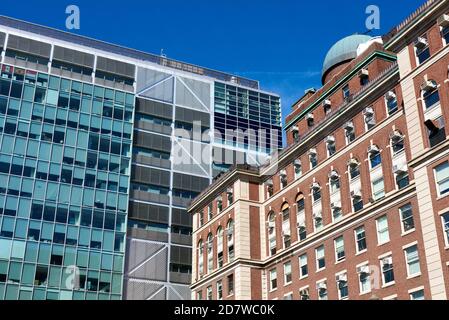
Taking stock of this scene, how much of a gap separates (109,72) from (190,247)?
1175 inches

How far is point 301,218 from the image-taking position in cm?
5547

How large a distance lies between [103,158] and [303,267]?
138 ft

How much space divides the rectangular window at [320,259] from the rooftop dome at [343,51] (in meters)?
22.7

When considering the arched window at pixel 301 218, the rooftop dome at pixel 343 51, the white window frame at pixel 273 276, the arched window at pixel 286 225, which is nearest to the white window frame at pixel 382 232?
the arched window at pixel 301 218

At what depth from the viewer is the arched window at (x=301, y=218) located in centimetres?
5484

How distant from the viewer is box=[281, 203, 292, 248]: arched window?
187ft

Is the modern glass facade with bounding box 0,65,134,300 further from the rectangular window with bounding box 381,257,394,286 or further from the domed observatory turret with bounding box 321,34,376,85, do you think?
the rectangular window with bounding box 381,257,394,286

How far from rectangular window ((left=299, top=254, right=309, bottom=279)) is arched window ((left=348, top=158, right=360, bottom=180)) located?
8758mm

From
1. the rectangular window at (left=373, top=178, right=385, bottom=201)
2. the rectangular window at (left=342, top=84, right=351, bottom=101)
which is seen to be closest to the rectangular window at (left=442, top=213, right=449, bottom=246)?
the rectangular window at (left=373, top=178, right=385, bottom=201)

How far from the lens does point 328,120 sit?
2112 inches

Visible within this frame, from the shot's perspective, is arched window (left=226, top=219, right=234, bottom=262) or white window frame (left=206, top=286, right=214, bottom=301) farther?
white window frame (left=206, top=286, right=214, bottom=301)

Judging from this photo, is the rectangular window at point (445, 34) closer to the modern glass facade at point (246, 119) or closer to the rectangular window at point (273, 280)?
the rectangular window at point (273, 280)
